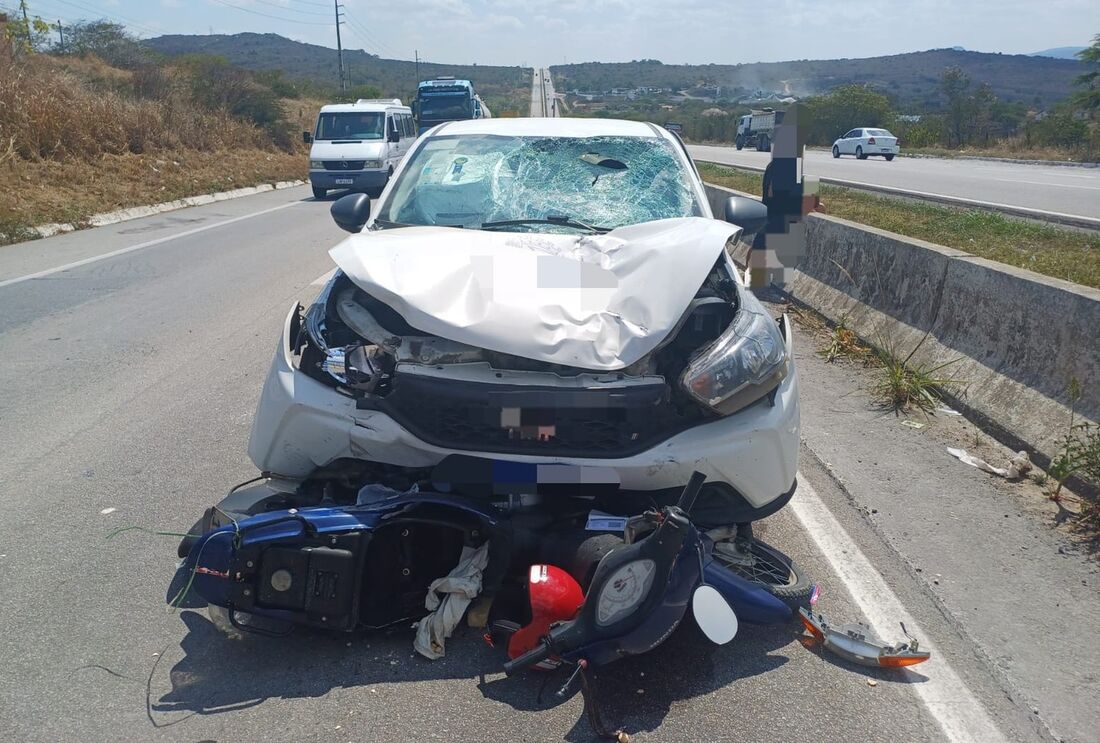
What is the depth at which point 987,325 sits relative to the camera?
20.6 feet

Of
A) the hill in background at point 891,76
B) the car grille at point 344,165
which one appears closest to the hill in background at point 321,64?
the hill in background at point 891,76

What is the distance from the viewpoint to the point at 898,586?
13.0 ft

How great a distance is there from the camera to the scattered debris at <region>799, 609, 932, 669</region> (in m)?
3.34

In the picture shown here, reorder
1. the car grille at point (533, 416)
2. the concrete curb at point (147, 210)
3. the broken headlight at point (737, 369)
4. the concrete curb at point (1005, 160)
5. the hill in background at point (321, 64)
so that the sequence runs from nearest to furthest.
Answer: the car grille at point (533, 416)
the broken headlight at point (737, 369)
the concrete curb at point (147, 210)
the concrete curb at point (1005, 160)
the hill in background at point (321, 64)

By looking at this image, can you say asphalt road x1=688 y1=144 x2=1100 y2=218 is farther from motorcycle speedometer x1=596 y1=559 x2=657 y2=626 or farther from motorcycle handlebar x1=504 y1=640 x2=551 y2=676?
motorcycle handlebar x1=504 y1=640 x2=551 y2=676

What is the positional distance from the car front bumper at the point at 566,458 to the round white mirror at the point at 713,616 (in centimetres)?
54

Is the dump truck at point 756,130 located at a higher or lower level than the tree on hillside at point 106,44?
lower

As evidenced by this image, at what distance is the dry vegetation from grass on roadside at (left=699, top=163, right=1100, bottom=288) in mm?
12859

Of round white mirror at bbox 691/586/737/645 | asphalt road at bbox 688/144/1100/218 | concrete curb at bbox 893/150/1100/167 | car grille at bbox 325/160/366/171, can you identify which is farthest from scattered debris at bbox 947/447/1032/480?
concrete curb at bbox 893/150/1100/167

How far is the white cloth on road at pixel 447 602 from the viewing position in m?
3.38

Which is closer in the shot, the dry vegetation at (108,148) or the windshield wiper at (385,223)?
the windshield wiper at (385,223)

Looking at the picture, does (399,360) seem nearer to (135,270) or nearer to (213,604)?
(213,604)

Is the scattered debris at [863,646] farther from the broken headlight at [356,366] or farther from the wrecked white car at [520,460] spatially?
the broken headlight at [356,366]

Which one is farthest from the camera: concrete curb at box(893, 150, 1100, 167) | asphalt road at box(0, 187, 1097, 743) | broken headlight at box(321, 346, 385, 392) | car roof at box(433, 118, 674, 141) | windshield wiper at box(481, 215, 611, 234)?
concrete curb at box(893, 150, 1100, 167)
